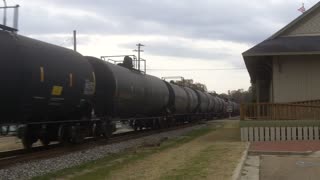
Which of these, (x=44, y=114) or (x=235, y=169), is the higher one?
(x=44, y=114)

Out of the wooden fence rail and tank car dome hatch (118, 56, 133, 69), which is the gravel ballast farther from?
tank car dome hatch (118, 56, 133, 69)

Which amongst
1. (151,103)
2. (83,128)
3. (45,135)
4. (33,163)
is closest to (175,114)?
(151,103)

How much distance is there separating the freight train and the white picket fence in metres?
5.64

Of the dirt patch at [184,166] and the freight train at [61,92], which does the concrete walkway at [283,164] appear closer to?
the dirt patch at [184,166]

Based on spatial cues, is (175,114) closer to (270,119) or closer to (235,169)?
(270,119)

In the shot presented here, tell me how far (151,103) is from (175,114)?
23.5 feet

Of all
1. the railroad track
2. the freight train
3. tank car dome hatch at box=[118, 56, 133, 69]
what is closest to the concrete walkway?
the railroad track

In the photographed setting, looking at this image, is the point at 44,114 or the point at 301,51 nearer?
the point at 44,114

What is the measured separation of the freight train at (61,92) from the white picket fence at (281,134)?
564cm

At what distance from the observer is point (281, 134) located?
21703 millimetres

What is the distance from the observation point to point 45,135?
17.2 meters

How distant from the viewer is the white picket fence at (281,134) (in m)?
21.6

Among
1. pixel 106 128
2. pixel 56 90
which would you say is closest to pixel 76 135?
pixel 56 90

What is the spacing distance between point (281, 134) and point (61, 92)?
32.1 feet
